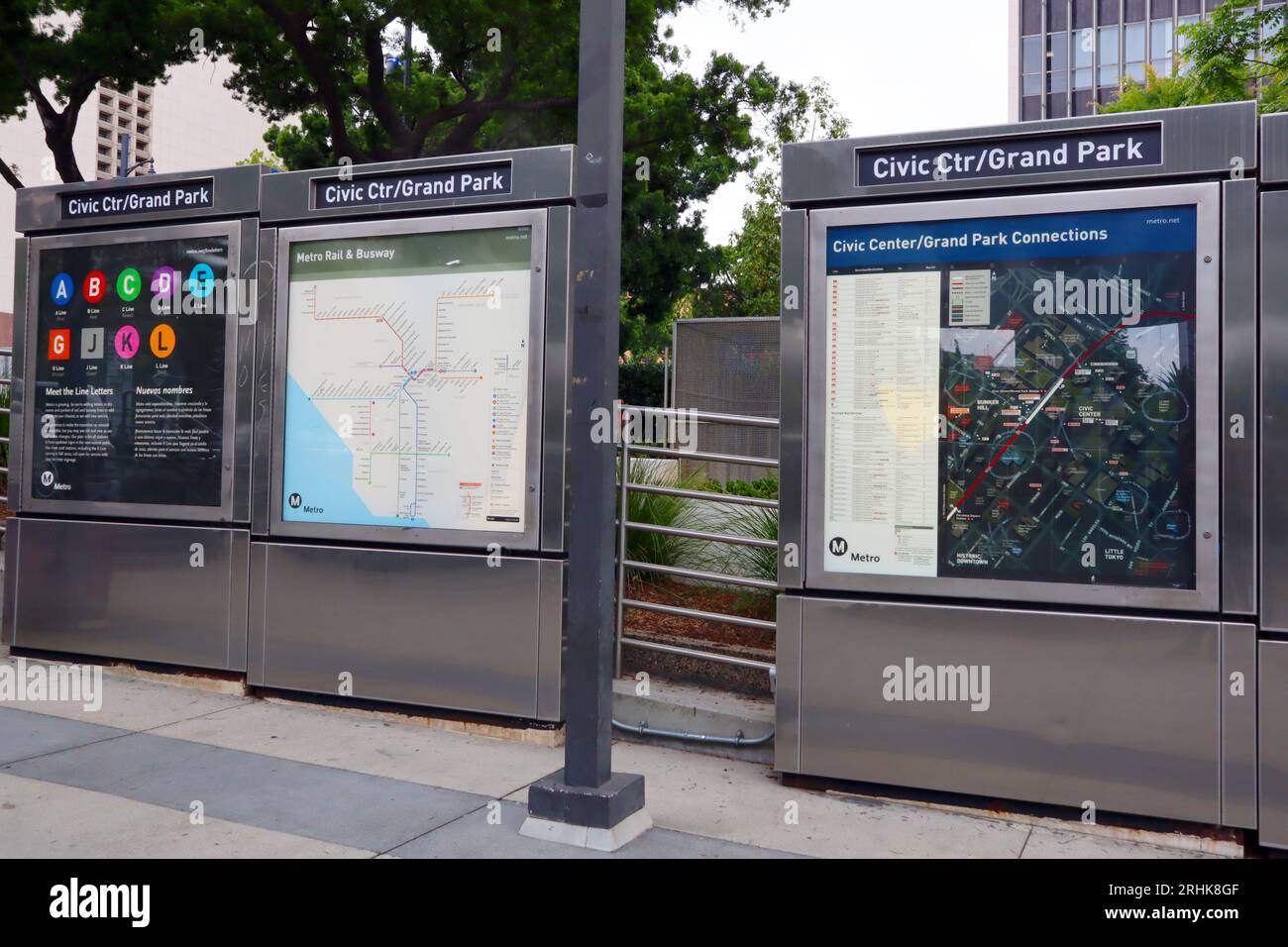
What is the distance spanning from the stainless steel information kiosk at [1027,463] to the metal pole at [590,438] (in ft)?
4.02

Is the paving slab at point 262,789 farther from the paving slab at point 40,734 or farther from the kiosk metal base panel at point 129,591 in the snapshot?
the kiosk metal base panel at point 129,591

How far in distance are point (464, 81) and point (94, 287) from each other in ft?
32.5

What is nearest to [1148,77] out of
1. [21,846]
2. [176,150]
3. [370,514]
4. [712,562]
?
[712,562]

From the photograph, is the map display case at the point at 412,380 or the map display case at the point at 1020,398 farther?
the map display case at the point at 412,380

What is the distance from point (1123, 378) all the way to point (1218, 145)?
38.9 inches

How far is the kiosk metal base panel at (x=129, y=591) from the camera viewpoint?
6.56 m

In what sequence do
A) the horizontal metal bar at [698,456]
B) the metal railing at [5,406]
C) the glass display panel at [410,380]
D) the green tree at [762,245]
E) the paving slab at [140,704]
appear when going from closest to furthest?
1. the horizontal metal bar at [698,456]
2. the glass display panel at [410,380]
3. the paving slab at [140,704]
4. the metal railing at [5,406]
5. the green tree at [762,245]

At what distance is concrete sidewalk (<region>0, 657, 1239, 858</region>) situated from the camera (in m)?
4.33

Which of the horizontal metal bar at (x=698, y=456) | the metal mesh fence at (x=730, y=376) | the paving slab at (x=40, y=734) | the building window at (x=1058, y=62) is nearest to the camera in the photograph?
the paving slab at (x=40, y=734)

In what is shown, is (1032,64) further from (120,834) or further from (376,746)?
(120,834)

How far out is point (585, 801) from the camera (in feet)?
14.0

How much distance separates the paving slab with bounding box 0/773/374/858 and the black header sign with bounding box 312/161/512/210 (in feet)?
10.8

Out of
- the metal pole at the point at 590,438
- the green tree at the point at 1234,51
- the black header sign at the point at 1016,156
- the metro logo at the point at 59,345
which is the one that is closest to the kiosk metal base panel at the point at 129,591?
the metro logo at the point at 59,345
